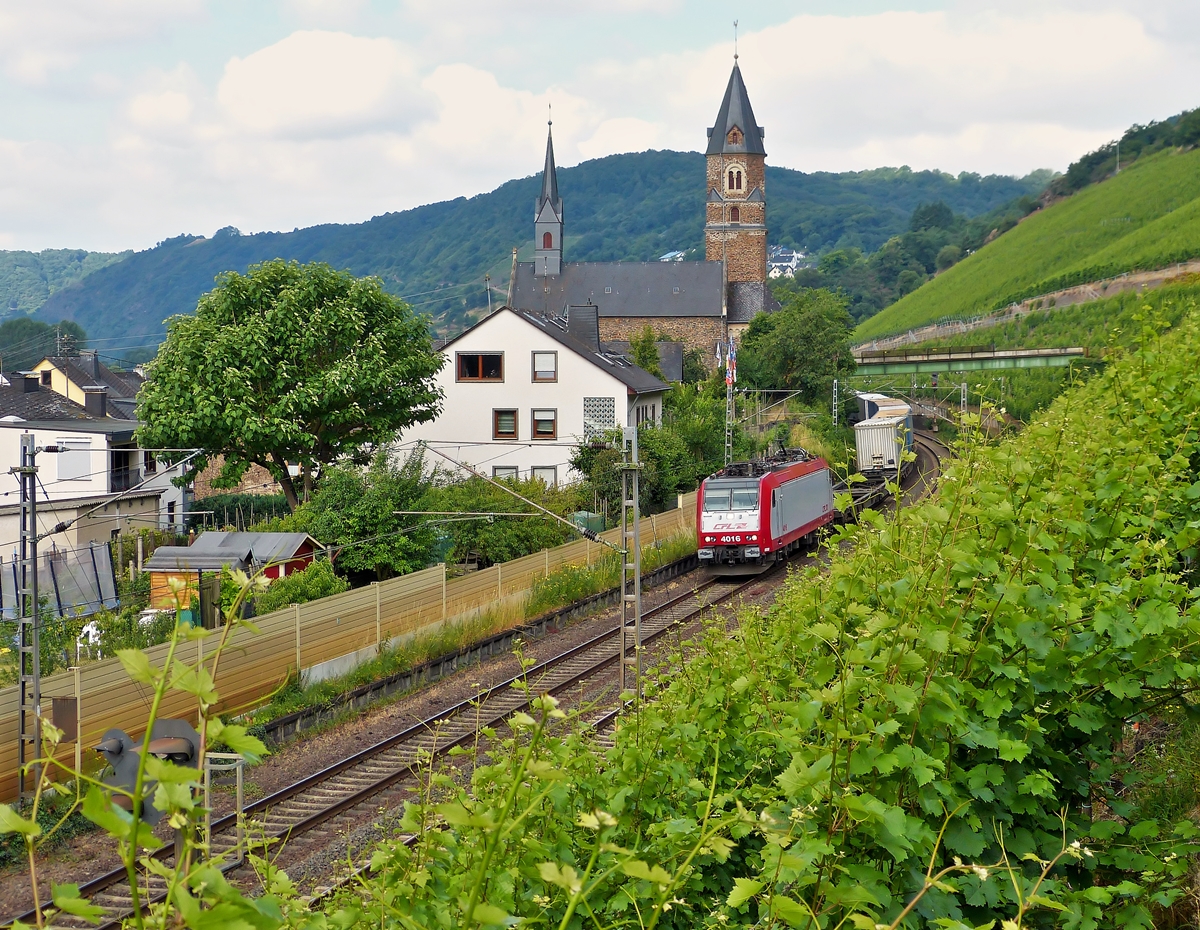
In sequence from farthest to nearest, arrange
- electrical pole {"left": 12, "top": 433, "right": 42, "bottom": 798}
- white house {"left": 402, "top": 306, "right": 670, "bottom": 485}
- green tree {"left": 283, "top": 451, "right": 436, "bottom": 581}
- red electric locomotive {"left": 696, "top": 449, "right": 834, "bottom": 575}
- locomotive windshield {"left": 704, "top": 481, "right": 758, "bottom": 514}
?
white house {"left": 402, "top": 306, "right": 670, "bottom": 485}
locomotive windshield {"left": 704, "top": 481, "right": 758, "bottom": 514}
red electric locomotive {"left": 696, "top": 449, "right": 834, "bottom": 575}
green tree {"left": 283, "top": 451, "right": 436, "bottom": 581}
electrical pole {"left": 12, "top": 433, "right": 42, "bottom": 798}

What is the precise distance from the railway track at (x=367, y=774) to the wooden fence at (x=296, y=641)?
5.69ft

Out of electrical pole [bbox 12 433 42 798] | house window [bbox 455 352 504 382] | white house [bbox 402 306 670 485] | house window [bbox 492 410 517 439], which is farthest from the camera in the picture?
house window [bbox 492 410 517 439]

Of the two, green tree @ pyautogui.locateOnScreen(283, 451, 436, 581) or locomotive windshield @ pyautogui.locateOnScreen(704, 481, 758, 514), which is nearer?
green tree @ pyautogui.locateOnScreen(283, 451, 436, 581)

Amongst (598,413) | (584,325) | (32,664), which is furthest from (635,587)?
(584,325)

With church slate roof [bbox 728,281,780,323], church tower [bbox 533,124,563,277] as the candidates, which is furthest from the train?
church tower [bbox 533,124,563,277]

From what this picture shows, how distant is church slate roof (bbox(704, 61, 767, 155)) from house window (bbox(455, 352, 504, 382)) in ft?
232

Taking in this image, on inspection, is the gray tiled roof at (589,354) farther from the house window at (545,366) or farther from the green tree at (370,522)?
the green tree at (370,522)

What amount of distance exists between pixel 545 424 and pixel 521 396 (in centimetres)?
156

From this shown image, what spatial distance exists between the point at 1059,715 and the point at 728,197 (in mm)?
109063

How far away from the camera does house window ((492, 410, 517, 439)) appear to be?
155ft

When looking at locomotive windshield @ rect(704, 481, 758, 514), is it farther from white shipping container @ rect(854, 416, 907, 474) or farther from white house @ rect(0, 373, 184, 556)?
white house @ rect(0, 373, 184, 556)

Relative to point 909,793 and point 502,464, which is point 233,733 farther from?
point 502,464

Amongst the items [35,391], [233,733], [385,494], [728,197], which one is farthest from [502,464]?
[728,197]

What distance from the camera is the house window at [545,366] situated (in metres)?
46.7
